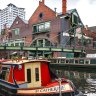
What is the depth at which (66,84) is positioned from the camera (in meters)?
17.6

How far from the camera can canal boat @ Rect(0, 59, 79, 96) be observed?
16.9 m

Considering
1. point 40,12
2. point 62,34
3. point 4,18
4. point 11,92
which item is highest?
point 4,18

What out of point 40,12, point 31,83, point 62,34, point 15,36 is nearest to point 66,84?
point 31,83

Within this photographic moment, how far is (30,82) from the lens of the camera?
1755 centimetres

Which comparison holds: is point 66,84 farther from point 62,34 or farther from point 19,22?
point 19,22

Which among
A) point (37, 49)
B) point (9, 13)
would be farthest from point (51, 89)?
point (9, 13)

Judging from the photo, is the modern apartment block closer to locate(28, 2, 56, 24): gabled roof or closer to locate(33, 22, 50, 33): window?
locate(28, 2, 56, 24): gabled roof

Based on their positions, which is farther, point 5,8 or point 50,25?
point 5,8

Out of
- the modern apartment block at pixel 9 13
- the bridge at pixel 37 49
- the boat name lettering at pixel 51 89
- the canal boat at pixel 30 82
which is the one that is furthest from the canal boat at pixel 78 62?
the modern apartment block at pixel 9 13

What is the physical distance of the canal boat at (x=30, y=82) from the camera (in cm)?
1689

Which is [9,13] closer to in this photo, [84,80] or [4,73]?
[84,80]

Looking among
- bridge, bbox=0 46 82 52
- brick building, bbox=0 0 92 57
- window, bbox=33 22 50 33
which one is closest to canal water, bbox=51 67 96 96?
bridge, bbox=0 46 82 52

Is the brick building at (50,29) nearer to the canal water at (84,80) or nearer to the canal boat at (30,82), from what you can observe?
the canal water at (84,80)

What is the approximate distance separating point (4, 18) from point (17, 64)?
5945 inches
